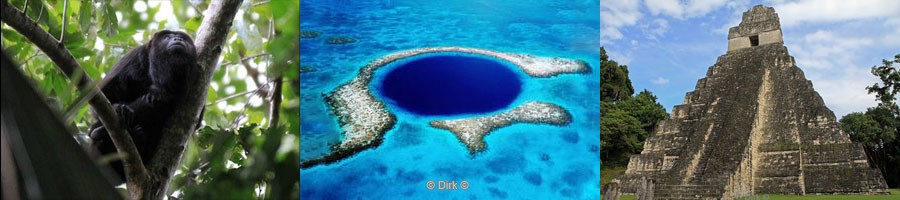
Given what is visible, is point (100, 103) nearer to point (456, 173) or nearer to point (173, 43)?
point (173, 43)

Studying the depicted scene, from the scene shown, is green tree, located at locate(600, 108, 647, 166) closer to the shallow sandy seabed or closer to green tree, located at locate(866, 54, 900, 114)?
green tree, located at locate(866, 54, 900, 114)

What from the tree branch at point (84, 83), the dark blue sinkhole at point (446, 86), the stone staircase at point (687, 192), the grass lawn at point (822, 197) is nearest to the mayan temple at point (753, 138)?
the stone staircase at point (687, 192)

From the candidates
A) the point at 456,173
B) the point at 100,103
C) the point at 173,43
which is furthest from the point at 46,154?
the point at 456,173

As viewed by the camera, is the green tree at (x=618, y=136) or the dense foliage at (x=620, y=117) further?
the dense foliage at (x=620, y=117)

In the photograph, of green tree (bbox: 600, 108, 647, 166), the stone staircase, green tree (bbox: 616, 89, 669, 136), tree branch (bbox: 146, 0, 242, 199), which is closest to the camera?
tree branch (bbox: 146, 0, 242, 199)

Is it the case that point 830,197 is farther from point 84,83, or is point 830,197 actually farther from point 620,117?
point 84,83

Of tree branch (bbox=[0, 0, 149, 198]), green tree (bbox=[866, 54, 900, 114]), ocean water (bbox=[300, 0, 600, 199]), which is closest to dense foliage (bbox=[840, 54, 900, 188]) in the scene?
green tree (bbox=[866, 54, 900, 114])

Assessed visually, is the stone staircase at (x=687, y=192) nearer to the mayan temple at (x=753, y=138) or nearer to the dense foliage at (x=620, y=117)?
the mayan temple at (x=753, y=138)
